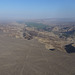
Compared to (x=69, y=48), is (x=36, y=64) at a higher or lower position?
lower

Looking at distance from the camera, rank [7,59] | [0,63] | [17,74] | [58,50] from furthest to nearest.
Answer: [58,50] → [7,59] → [0,63] → [17,74]

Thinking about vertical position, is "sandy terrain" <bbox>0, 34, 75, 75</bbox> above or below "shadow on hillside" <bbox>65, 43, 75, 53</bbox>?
below

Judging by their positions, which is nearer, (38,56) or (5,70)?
(5,70)

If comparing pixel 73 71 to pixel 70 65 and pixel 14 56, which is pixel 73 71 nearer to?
pixel 70 65

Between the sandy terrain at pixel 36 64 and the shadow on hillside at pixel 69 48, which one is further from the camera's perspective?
the shadow on hillside at pixel 69 48

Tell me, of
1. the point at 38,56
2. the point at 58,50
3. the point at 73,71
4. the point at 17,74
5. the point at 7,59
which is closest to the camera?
the point at 17,74

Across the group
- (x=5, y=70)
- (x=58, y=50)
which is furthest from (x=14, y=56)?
(x=58, y=50)

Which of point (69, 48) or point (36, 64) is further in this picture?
point (69, 48)

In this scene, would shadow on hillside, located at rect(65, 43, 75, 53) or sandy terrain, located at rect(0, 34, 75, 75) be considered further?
shadow on hillside, located at rect(65, 43, 75, 53)

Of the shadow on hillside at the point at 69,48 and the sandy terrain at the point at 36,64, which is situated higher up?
the shadow on hillside at the point at 69,48
